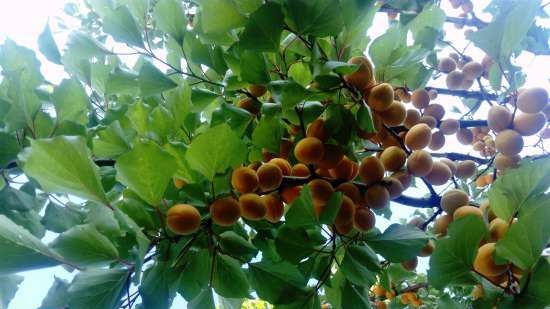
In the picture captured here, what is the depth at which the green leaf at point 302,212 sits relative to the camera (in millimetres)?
547

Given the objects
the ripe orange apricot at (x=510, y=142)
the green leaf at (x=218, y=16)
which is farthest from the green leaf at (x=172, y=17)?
the ripe orange apricot at (x=510, y=142)

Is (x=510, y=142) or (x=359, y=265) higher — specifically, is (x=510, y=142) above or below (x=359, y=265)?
above

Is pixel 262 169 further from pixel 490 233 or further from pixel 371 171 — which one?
pixel 490 233

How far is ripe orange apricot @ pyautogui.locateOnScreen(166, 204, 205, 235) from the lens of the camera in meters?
0.53

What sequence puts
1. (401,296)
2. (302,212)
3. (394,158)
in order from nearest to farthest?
(302,212) → (394,158) → (401,296)

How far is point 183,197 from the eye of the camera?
2.03 feet

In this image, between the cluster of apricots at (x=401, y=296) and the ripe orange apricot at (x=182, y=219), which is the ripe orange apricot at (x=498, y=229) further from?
the cluster of apricots at (x=401, y=296)

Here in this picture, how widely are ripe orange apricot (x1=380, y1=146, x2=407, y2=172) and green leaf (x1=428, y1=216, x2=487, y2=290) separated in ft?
0.53

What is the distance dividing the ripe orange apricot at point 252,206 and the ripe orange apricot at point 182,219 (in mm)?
64

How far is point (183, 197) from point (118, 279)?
0.13 metres

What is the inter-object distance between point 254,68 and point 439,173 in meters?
0.35

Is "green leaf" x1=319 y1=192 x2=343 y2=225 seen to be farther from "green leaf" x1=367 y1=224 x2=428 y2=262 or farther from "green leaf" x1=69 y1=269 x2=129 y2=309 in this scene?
"green leaf" x1=69 y1=269 x2=129 y2=309

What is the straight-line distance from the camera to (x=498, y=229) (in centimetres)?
59

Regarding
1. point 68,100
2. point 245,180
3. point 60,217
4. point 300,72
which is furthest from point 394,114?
point 60,217
